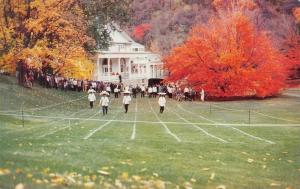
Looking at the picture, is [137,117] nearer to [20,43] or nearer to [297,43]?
[20,43]

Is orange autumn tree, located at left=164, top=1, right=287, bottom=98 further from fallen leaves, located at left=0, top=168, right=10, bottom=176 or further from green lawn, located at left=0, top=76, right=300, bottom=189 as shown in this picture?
fallen leaves, located at left=0, top=168, right=10, bottom=176

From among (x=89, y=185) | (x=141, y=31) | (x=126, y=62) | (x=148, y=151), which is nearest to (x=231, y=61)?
(x=148, y=151)

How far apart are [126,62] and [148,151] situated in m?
66.9

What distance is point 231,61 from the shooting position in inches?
1633

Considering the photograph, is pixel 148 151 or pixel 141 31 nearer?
pixel 148 151

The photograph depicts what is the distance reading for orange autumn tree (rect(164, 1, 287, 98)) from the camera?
41062mm

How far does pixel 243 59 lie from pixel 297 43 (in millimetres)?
16445

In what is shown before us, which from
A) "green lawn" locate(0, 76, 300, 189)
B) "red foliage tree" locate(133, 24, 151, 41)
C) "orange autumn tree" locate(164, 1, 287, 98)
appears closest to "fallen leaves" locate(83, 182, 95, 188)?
"green lawn" locate(0, 76, 300, 189)

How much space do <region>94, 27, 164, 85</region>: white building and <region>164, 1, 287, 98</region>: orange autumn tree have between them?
30098 mm

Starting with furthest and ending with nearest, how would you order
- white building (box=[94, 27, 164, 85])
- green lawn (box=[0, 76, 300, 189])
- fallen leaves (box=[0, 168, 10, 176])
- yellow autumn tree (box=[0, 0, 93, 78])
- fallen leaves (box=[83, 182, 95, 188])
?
white building (box=[94, 27, 164, 85]) < yellow autumn tree (box=[0, 0, 93, 78]) < green lawn (box=[0, 76, 300, 189]) < fallen leaves (box=[83, 182, 95, 188]) < fallen leaves (box=[0, 168, 10, 176])

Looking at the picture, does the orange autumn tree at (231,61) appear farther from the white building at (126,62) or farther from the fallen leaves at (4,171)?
the fallen leaves at (4,171)

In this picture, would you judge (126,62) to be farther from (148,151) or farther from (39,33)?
(148,151)

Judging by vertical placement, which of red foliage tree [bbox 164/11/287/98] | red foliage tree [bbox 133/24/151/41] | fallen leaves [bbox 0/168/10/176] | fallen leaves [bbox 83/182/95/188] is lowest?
fallen leaves [bbox 83/182/95/188]

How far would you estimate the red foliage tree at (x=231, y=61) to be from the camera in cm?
4106
